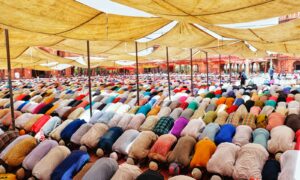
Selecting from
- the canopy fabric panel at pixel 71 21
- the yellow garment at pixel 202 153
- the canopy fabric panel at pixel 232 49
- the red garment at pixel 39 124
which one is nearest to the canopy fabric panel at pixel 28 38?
the canopy fabric panel at pixel 71 21

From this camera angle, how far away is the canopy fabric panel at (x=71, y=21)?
3555 millimetres

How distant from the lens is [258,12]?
11.6 feet

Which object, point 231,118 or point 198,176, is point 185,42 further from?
point 198,176

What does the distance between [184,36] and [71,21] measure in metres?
3.02

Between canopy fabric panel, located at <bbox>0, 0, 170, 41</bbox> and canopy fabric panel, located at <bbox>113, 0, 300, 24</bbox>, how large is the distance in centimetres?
101

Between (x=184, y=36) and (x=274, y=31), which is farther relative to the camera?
(x=184, y=36)

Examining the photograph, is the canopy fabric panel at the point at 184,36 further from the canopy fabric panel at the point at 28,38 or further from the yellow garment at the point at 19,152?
the yellow garment at the point at 19,152

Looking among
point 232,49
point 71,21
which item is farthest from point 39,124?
point 232,49

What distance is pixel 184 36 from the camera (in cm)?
642

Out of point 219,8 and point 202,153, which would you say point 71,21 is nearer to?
point 219,8

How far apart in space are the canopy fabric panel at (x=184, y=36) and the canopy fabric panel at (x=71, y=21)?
645 millimetres

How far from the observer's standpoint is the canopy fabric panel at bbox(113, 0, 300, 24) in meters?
3.19

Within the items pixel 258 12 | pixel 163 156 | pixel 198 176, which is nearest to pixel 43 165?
pixel 163 156

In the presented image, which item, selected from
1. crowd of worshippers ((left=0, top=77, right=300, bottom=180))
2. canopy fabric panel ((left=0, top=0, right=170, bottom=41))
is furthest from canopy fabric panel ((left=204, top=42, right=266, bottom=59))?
canopy fabric panel ((left=0, top=0, right=170, bottom=41))
